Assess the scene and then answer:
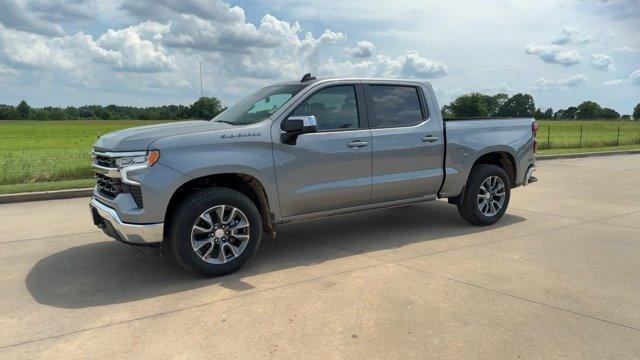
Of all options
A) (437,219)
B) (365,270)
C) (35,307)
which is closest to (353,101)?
(365,270)

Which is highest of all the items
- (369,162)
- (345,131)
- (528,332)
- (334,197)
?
(345,131)

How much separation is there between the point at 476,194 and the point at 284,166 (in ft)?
9.40

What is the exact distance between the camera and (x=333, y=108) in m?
5.59

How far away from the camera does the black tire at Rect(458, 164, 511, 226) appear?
6.69 meters

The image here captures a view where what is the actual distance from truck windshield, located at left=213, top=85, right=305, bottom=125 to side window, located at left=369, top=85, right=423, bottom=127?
95 cm

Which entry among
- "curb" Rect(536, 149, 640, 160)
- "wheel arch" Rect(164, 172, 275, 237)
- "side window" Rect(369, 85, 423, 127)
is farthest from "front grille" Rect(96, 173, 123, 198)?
"curb" Rect(536, 149, 640, 160)

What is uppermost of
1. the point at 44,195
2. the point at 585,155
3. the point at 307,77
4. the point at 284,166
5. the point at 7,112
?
the point at 7,112

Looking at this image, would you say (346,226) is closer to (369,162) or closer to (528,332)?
(369,162)

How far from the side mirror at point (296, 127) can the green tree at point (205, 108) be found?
7.83 ft

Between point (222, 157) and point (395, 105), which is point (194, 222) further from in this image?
point (395, 105)

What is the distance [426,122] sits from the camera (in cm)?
627

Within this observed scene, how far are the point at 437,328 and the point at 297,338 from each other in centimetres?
102

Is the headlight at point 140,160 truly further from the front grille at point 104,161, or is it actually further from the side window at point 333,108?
the side window at point 333,108

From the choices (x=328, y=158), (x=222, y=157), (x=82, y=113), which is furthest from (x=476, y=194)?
(x=82, y=113)
